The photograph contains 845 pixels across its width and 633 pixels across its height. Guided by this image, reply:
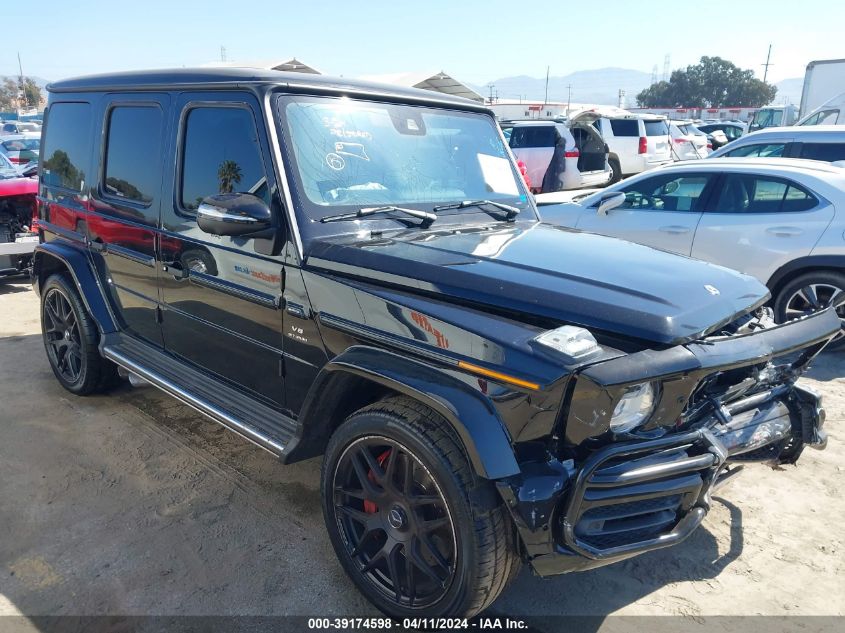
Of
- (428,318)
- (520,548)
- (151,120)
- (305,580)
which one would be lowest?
(305,580)

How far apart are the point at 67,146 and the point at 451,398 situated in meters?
3.77

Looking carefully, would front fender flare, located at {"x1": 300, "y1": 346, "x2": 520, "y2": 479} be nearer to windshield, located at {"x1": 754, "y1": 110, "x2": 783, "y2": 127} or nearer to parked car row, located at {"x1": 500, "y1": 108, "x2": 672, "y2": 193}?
parked car row, located at {"x1": 500, "y1": 108, "x2": 672, "y2": 193}

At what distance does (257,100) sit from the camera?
9.98 ft

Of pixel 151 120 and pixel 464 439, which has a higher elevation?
pixel 151 120

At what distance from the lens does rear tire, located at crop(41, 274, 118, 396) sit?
15.0ft

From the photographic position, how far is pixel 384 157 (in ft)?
10.8

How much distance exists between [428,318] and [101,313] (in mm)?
2909

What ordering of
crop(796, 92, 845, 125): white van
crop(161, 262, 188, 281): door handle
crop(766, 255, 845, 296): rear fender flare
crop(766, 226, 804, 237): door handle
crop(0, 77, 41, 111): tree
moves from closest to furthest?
crop(161, 262, 188, 281): door handle < crop(766, 255, 845, 296): rear fender flare < crop(766, 226, 804, 237): door handle < crop(796, 92, 845, 125): white van < crop(0, 77, 41, 111): tree

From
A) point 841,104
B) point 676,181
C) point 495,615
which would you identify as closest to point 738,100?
point 841,104

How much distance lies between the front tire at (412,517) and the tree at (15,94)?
92344mm

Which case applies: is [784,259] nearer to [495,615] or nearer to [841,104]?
[495,615]

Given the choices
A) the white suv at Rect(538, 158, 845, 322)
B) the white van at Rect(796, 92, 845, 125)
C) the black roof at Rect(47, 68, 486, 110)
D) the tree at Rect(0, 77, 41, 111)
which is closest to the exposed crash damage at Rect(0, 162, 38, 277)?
the black roof at Rect(47, 68, 486, 110)

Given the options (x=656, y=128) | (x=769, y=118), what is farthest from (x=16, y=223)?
(x=769, y=118)

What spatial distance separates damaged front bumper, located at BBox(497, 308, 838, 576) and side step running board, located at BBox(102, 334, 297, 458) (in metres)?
1.20
